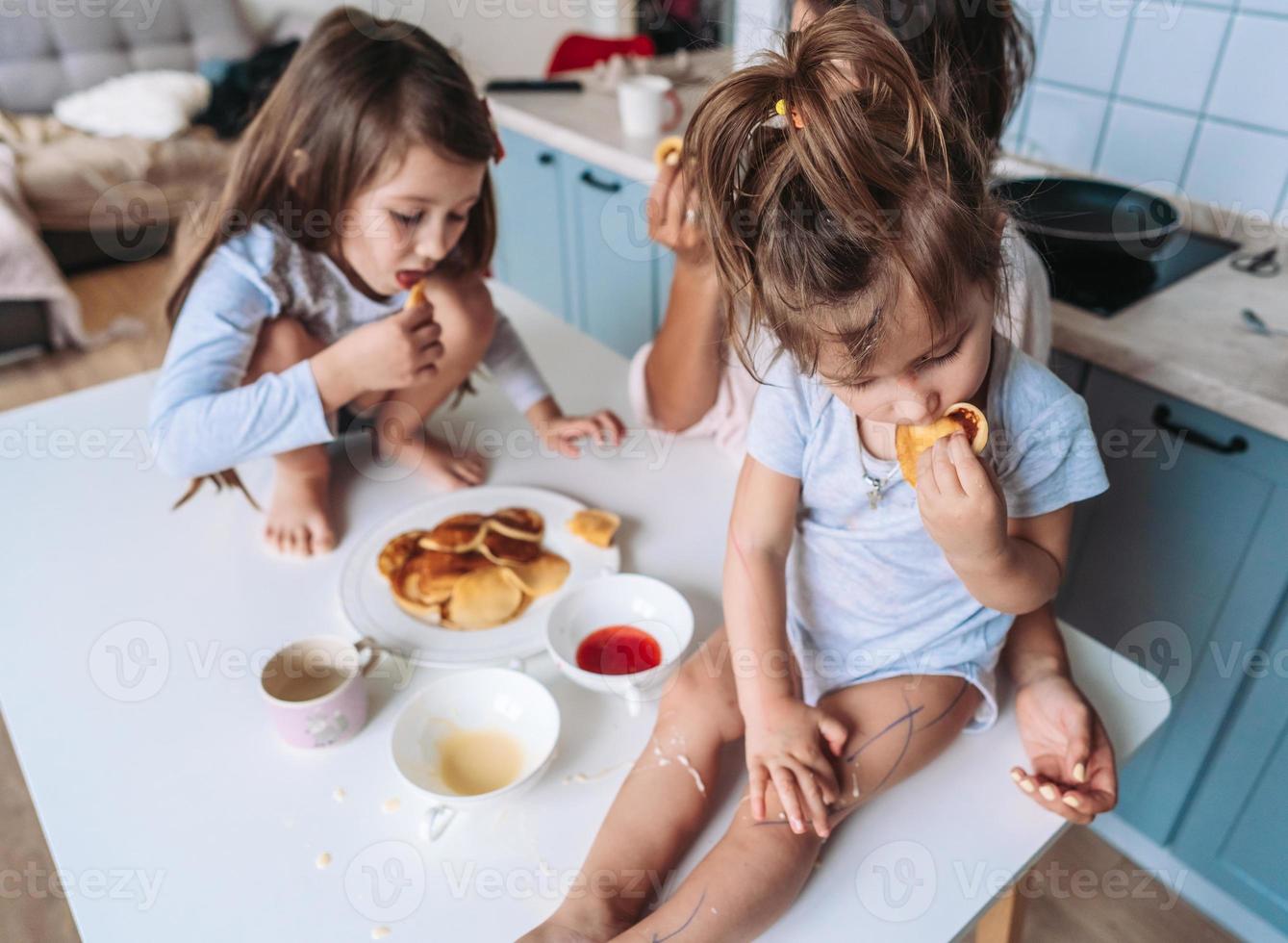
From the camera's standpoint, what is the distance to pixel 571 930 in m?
0.65

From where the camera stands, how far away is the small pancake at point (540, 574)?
3.12ft

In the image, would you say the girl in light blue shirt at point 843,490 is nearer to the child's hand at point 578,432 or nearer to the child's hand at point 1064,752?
the child's hand at point 1064,752

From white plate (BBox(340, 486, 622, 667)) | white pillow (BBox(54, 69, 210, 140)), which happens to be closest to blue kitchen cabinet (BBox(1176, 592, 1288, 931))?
white plate (BBox(340, 486, 622, 667))

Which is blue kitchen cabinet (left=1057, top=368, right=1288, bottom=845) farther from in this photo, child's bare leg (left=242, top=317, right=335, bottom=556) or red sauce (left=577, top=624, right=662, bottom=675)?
child's bare leg (left=242, top=317, right=335, bottom=556)

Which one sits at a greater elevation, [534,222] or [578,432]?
[578,432]

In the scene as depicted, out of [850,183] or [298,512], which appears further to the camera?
[298,512]

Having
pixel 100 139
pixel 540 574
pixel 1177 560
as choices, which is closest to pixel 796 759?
pixel 540 574

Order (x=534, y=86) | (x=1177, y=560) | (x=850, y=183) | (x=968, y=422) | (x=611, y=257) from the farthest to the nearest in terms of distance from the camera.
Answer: (x=534, y=86), (x=611, y=257), (x=1177, y=560), (x=968, y=422), (x=850, y=183)

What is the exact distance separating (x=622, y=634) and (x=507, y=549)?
0.56ft

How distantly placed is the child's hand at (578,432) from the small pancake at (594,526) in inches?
6.5

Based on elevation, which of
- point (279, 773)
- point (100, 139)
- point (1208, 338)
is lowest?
point (100, 139)

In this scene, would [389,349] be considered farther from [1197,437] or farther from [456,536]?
[1197,437]

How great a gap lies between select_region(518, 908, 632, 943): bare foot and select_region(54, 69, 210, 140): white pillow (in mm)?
3835

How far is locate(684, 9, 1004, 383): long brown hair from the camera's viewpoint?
2.02 ft
